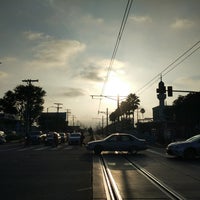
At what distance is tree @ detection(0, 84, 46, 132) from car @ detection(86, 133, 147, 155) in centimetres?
5135

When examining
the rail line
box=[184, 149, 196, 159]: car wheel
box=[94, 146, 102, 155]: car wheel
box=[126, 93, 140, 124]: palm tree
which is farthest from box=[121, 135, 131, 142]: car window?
box=[126, 93, 140, 124]: palm tree

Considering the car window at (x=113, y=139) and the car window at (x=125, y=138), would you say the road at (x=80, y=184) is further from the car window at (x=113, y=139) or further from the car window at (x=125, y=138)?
the car window at (x=125, y=138)

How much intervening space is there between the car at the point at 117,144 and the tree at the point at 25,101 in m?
51.3

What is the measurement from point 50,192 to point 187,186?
4.10 m

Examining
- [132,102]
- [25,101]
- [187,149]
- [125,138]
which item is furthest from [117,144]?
[132,102]

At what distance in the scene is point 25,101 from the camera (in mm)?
83312

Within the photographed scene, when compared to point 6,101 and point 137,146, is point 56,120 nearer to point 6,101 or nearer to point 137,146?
point 6,101

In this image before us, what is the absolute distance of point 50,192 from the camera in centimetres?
1109

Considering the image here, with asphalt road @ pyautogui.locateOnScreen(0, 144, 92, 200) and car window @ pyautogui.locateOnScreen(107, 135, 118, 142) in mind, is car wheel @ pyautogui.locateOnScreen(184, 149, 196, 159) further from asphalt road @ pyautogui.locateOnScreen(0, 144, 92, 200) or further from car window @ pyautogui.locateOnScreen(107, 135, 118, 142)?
asphalt road @ pyautogui.locateOnScreen(0, 144, 92, 200)

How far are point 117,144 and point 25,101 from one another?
5658 centimetres

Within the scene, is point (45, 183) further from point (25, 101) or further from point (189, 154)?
point (25, 101)

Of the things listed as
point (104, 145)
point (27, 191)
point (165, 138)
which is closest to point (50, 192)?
point (27, 191)

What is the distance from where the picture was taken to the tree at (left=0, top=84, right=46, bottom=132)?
81500mm

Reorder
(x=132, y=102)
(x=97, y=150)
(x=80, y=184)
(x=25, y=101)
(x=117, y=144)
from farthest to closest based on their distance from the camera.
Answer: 1. (x=132, y=102)
2. (x=25, y=101)
3. (x=117, y=144)
4. (x=97, y=150)
5. (x=80, y=184)
